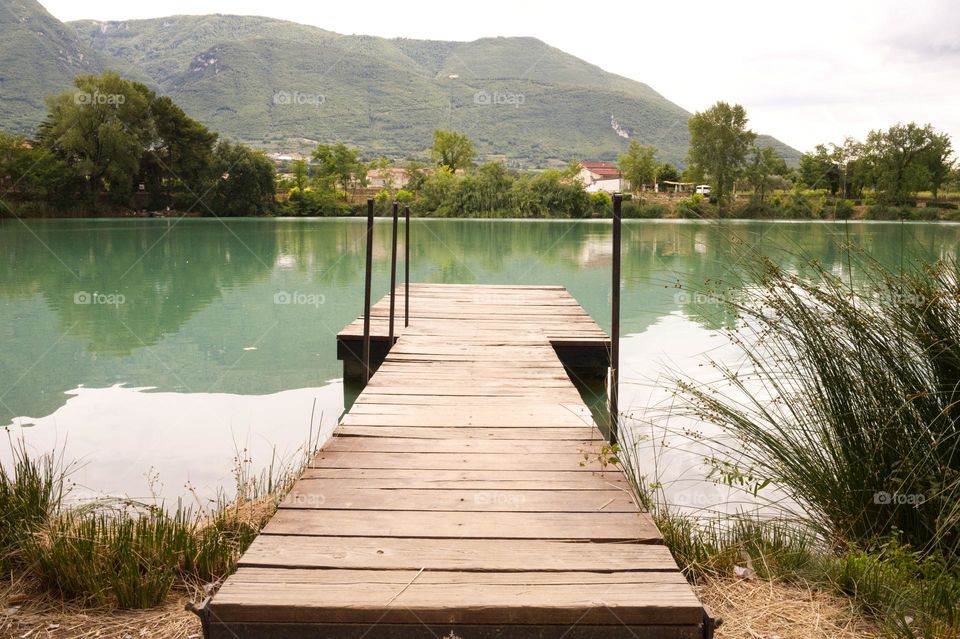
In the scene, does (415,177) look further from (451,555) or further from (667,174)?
(451,555)

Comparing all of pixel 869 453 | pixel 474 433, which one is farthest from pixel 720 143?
pixel 869 453

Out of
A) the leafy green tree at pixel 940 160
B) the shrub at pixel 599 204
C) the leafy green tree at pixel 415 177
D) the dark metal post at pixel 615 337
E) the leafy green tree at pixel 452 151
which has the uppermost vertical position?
the leafy green tree at pixel 452 151

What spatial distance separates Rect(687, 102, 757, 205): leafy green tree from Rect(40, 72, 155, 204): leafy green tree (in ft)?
106

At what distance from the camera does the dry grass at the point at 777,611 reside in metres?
1.82

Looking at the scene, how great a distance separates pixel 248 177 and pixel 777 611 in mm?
39072

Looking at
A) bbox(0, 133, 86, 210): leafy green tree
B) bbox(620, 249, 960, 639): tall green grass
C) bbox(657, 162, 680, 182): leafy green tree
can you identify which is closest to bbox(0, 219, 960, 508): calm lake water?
bbox(620, 249, 960, 639): tall green grass

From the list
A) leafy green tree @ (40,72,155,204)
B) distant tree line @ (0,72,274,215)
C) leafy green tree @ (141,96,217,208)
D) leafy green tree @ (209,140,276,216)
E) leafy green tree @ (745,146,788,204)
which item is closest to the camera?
distant tree line @ (0,72,274,215)

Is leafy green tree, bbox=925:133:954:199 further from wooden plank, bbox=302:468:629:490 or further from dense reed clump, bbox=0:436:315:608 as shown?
dense reed clump, bbox=0:436:315:608

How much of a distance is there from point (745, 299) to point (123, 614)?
2.33 metres

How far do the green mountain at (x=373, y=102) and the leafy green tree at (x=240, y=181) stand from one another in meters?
33.1

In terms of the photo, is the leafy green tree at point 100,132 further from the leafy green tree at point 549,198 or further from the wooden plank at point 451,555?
the wooden plank at point 451,555

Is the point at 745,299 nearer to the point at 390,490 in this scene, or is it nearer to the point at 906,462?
the point at 906,462

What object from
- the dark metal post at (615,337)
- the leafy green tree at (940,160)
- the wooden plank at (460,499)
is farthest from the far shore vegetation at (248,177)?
the wooden plank at (460,499)

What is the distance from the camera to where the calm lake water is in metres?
3.86
